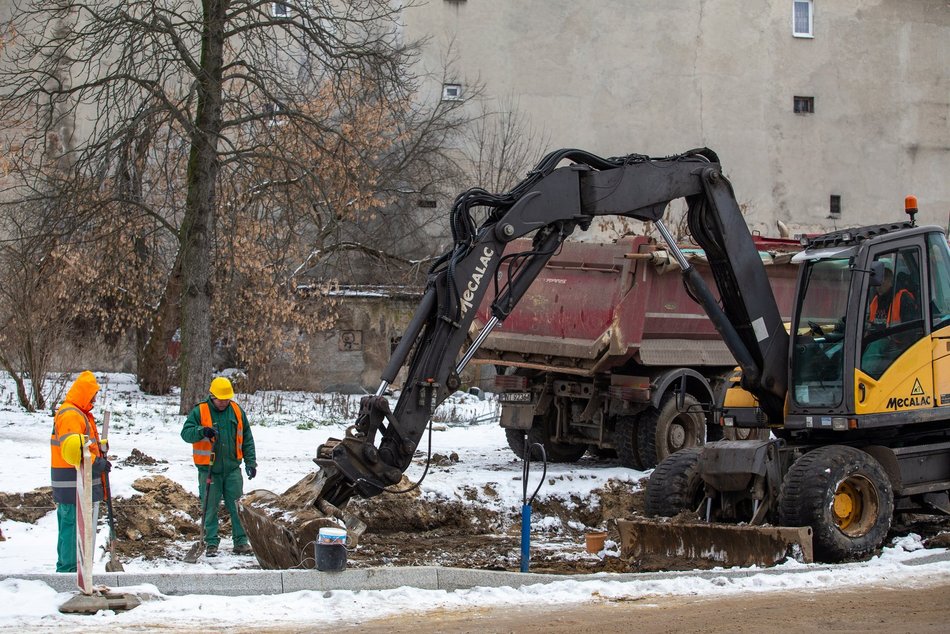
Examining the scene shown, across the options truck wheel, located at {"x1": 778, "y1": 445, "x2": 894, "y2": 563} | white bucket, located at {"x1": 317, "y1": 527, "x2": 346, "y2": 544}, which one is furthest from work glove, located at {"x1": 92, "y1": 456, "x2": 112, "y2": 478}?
truck wheel, located at {"x1": 778, "y1": 445, "x2": 894, "y2": 563}

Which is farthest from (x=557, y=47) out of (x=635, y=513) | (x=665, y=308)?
(x=635, y=513)

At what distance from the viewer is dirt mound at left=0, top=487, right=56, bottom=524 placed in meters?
10.9

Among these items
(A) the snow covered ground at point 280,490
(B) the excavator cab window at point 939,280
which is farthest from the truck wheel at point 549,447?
(B) the excavator cab window at point 939,280

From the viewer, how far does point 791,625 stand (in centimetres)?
704

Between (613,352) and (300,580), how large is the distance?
651cm

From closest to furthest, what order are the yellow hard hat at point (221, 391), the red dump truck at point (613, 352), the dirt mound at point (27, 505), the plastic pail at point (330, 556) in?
the plastic pail at point (330, 556), the yellow hard hat at point (221, 391), the dirt mound at point (27, 505), the red dump truck at point (613, 352)

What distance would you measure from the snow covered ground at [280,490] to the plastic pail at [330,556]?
1.01ft

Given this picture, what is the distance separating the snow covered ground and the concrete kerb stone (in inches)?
5.0

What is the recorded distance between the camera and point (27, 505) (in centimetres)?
1130

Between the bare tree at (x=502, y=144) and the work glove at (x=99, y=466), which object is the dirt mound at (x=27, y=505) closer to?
the work glove at (x=99, y=466)

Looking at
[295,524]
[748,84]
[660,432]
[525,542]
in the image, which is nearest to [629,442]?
[660,432]

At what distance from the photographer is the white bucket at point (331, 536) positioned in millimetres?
7973

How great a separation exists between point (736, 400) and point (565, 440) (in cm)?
444

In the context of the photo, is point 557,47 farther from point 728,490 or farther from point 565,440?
point 728,490
